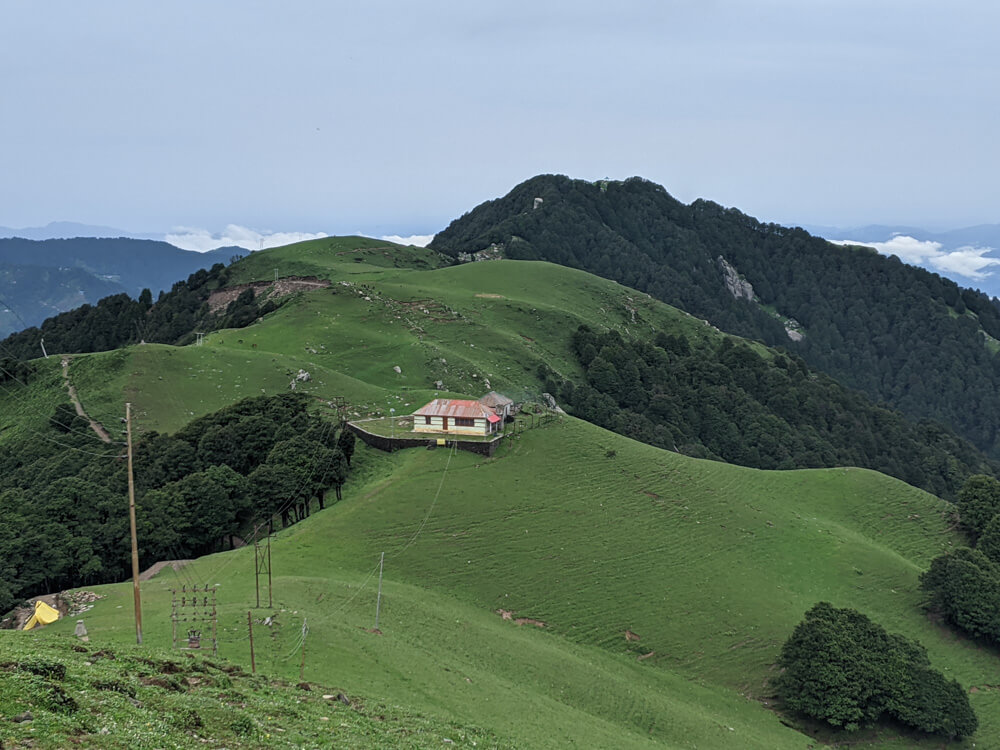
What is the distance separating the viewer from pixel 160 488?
177ft

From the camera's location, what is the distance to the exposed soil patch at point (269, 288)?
128387 mm

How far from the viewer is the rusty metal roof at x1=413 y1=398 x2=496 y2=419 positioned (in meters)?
59.0

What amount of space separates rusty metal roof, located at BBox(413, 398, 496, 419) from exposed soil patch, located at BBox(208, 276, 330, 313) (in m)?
71.7

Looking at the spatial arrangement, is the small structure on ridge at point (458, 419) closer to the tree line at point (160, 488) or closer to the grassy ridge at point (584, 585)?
the grassy ridge at point (584, 585)

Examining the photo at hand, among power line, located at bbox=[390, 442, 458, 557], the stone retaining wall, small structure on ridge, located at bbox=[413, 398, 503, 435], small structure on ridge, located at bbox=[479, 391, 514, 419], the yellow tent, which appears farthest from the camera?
small structure on ridge, located at bbox=[479, 391, 514, 419]

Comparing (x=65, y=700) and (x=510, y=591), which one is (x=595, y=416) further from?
(x=65, y=700)

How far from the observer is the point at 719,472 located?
6531 centimetres

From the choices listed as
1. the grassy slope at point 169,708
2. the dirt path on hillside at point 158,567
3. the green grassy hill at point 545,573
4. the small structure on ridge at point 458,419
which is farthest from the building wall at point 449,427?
the grassy slope at point 169,708

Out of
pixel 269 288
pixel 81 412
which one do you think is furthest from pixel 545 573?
pixel 269 288

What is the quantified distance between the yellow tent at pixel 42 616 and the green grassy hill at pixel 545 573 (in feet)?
6.31

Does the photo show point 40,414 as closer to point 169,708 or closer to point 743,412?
point 169,708

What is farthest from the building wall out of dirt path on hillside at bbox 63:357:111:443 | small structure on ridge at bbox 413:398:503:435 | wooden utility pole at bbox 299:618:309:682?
dirt path on hillside at bbox 63:357:111:443

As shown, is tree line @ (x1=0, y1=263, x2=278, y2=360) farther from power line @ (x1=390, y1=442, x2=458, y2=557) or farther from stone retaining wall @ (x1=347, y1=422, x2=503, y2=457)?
power line @ (x1=390, y1=442, x2=458, y2=557)

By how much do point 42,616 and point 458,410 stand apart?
109 feet
